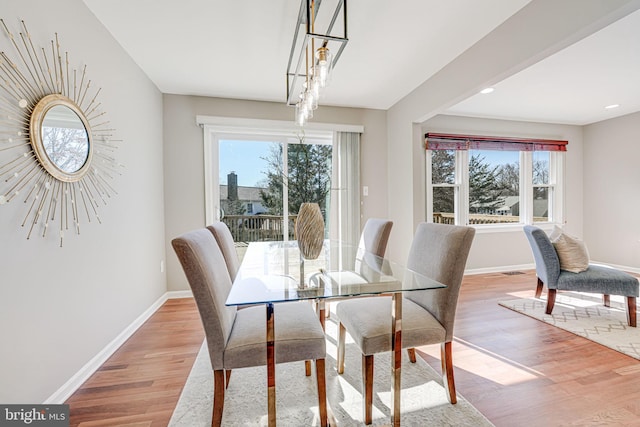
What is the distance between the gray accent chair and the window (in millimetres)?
1440

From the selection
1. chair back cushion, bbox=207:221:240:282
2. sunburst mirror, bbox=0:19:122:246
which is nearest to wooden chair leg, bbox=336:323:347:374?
chair back cushion, bbox=207:221:240:282

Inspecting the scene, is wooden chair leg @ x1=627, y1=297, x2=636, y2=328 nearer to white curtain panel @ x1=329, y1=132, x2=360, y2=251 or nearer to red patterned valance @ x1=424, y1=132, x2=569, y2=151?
red patterned valance @ x1=424, y1=132, x2=569, y2=151

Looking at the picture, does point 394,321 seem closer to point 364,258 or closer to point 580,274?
point 364,258

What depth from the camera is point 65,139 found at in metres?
1.65

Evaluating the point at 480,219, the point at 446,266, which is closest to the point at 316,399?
the point at 446,266

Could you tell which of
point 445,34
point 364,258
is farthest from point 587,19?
point 364,258

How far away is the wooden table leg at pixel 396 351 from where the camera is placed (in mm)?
1342

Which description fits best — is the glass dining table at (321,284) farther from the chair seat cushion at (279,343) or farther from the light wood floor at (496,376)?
the light wood floor at (496,376)

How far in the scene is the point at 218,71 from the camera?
282 cm

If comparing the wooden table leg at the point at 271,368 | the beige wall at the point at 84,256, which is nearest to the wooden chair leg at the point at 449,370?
the wooden table leg at the point at 271,368

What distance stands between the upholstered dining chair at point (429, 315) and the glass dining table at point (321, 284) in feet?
0.35

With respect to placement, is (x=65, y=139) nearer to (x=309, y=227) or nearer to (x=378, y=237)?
(x=309, y=227)

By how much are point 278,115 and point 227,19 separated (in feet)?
5.30

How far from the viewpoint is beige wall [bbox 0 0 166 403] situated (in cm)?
132
